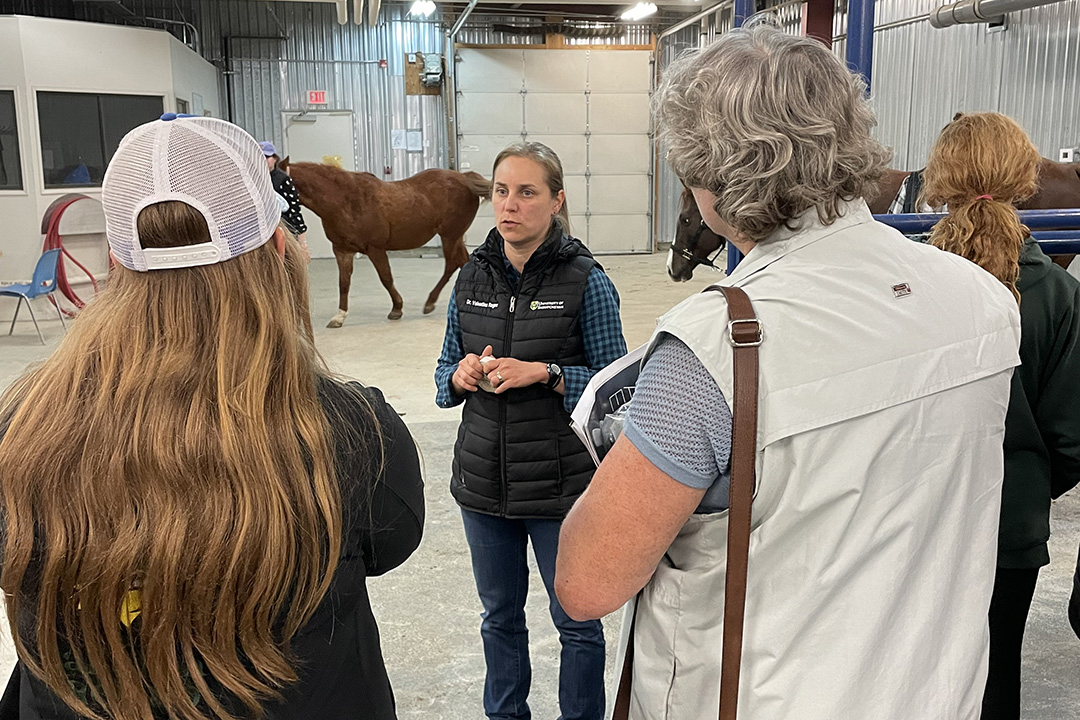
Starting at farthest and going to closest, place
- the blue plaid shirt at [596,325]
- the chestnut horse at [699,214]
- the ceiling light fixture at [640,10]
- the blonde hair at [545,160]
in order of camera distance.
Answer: the ceiling light fixture at [640,10] < the chestnut horse at [699,214] < the blonde hair at [545,160] < the blue plaid shirt at [596,325]

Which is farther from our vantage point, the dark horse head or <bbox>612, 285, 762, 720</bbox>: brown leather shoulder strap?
the dark horse head

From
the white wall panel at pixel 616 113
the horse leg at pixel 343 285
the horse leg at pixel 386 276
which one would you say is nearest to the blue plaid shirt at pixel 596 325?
the horse leg at pixel 343 285

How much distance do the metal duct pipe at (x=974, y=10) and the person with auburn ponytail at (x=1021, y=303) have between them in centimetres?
658

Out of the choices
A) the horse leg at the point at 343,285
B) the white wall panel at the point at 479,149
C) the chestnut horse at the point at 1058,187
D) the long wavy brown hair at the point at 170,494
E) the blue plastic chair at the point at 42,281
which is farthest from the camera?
the white wall panel at the point at 479,149

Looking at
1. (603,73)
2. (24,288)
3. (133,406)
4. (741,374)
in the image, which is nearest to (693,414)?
(741,374)

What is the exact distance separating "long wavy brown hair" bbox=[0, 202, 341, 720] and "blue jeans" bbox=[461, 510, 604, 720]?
1.11 metres

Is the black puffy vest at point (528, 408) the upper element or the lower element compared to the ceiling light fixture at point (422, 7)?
lower

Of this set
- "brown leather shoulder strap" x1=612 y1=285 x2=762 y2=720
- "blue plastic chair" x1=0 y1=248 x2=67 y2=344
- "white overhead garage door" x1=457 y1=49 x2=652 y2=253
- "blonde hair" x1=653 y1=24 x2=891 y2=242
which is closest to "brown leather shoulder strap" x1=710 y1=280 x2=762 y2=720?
"brown leather shoulder strap" x1=612 y1=285 x2=762 y2=720

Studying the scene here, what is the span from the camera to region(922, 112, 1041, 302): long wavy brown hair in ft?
5.99

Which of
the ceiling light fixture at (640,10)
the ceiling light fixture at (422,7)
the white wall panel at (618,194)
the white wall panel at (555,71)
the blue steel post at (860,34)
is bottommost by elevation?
the white wall panel at (618,194)

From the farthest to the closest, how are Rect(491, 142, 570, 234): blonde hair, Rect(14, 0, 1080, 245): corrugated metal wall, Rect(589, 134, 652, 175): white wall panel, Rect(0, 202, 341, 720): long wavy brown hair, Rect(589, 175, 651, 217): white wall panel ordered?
Rect(589, 175, 651, 217): white wall panel
Rect(589, 134, 652, 175): white wall panel
Rect(14, 0, 1080, 245): corrugated metal wall
Rect(491, 142, 570, 234): blonde hair
Rect(0, 202, 341, 720): long wavy brown hair

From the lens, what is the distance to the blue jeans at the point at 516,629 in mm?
2176

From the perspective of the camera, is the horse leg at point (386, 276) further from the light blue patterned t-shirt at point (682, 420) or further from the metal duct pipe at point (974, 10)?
the light blue patterned t-shirt at point (682, 420)

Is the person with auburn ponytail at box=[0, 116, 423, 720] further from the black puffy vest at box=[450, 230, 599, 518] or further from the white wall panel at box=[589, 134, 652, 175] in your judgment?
the white wall panel at box=[589, 134, 652, 175]
